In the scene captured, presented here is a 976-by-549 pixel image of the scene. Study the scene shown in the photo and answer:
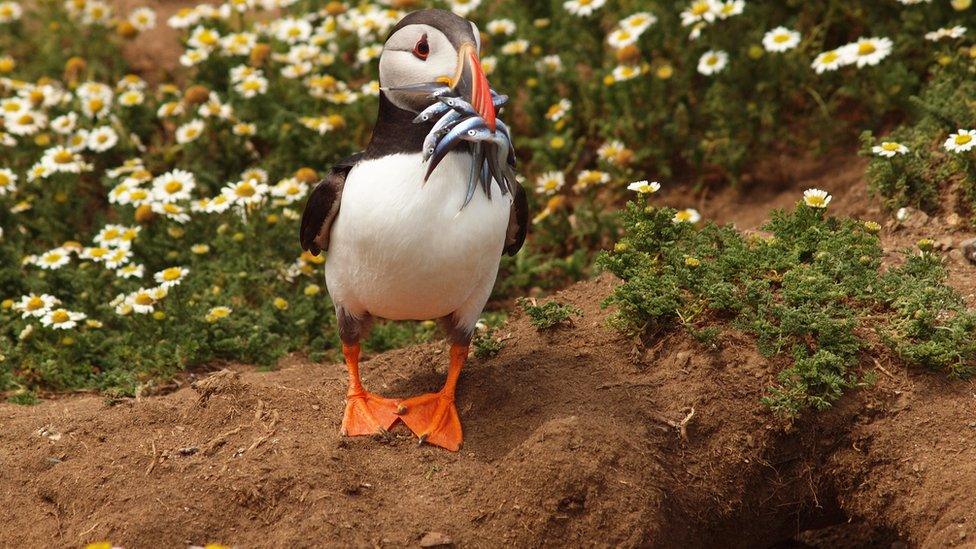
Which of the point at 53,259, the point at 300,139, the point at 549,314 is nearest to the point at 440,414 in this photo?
the point at 549,314

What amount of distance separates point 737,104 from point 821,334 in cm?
246

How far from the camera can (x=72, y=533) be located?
152 inches

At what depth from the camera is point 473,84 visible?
3.68 metres

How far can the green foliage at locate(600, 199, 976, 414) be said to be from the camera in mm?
4230

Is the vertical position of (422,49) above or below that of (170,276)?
above

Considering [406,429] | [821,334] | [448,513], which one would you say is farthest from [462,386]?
[821,334]

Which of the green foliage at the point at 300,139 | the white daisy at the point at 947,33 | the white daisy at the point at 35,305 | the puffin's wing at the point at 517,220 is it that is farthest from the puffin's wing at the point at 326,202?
the white daisy at the point at 947,33

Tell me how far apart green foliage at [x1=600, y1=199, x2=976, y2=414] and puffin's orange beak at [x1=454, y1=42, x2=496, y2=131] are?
1.10 meters

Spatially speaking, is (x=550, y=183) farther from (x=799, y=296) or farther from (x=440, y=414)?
(x=440, y=414)

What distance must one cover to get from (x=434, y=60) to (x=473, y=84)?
0.59ft

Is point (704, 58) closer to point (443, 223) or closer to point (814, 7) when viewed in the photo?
point (814, 7)

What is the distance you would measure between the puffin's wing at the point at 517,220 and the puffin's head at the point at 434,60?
61cm

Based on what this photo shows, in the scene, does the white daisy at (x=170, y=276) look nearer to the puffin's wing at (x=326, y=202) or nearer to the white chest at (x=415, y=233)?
the puffin's wing at (x=326, y=202)

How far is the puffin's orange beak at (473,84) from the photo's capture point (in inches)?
144
